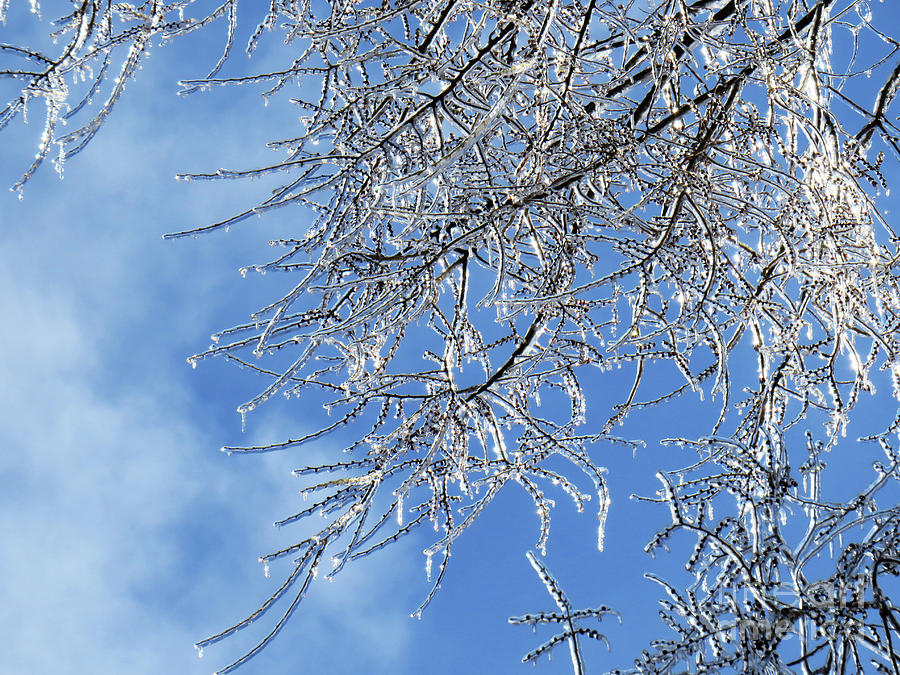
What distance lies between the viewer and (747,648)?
2.95m

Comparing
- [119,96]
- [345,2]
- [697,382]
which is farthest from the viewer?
[697,382]

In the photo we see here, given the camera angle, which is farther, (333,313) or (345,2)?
(345,2)

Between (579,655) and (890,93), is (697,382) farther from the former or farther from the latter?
(890,93)

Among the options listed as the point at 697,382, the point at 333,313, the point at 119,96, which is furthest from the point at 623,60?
the point at 119,96

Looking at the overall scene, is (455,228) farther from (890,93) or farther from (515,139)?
(890,93)

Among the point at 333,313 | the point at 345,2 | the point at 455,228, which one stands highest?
the point at 345,2

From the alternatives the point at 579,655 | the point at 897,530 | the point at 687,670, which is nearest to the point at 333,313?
the point at 579,655

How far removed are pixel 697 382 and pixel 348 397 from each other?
1.85 m

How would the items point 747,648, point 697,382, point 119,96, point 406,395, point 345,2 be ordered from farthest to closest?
point 697,382 < point 345,2 < point 406,395 < point 747,648 < point 119,96

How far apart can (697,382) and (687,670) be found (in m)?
1.45

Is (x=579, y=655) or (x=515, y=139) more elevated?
(x=515, y=139)

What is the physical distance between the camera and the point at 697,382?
155 inches

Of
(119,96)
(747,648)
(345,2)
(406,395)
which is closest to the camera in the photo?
(119,96)

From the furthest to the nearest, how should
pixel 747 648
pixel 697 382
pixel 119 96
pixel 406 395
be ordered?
pixel 697 382 < pixel 406 395 < pixel 747 648 < pixel 119 96
